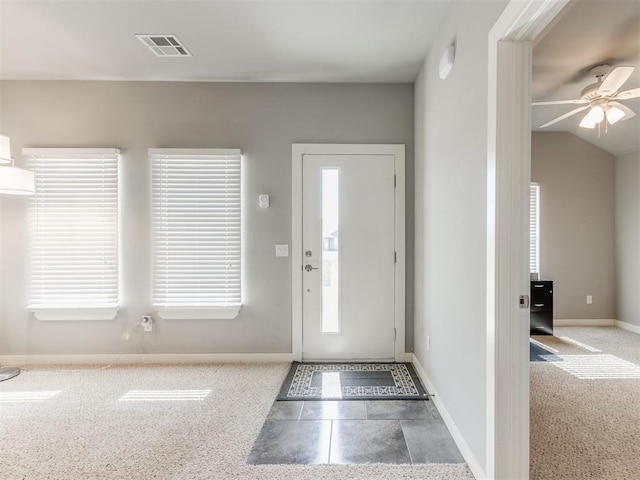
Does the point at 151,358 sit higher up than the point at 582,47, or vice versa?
the point at 582,47

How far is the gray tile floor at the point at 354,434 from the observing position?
1.83 meters

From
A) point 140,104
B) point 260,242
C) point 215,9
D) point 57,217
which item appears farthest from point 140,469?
point 140,104

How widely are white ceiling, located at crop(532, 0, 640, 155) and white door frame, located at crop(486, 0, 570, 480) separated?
1.13 m

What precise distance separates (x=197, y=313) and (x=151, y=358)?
663mm

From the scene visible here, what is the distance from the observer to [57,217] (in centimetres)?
312

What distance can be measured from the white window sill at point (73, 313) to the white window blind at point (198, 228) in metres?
0.49

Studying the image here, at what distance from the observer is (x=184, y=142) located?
316 centimetres

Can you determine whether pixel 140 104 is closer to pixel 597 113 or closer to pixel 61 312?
pixel 61 312

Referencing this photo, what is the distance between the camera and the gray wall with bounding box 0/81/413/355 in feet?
10.3

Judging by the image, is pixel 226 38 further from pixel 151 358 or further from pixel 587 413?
pixel 587 413

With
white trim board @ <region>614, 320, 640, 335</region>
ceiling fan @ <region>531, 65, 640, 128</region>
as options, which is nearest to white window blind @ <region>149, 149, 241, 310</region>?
ceiling fan @ <region>531, 65, 640, 128</region>

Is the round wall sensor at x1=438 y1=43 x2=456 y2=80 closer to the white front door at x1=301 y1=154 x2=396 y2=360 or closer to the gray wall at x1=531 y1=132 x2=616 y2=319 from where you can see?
the white front door at x1=301 y1=154 x2=396 y2=360

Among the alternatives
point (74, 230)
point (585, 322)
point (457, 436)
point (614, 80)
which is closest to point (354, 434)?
point (457, 436)

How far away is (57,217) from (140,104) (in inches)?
54.4
